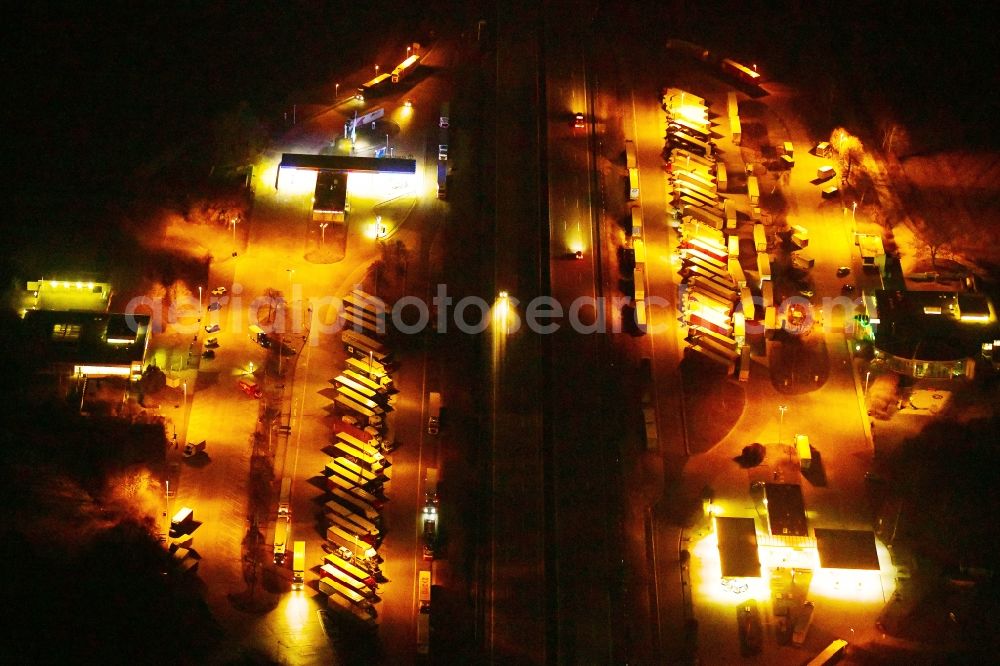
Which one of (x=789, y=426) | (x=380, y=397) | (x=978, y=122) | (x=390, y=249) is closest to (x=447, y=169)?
(x=390, y=249)

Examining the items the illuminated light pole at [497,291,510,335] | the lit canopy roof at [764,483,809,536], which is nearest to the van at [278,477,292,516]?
the illuminated light pole at [497,291,510,335]

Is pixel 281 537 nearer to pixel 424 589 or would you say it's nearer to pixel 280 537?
pixel 280 537

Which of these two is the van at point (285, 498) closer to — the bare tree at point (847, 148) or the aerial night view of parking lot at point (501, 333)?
the aerial night view of parking lot at point (501, 333)

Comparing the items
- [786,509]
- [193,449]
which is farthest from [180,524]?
[786,509]

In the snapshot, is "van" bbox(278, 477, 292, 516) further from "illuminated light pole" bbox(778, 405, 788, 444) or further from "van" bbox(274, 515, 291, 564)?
→ "illuminated light pole" bbox(778, 405, 788, 444)

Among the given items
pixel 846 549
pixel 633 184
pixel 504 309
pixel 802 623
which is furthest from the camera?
pixel 633 184

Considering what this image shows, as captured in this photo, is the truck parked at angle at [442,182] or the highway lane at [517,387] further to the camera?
the truck parked at angle at [442,182]

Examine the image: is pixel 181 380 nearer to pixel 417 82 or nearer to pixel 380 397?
pixel 380 397

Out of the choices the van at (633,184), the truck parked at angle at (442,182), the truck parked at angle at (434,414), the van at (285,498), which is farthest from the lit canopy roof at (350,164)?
the van at (285,498)
